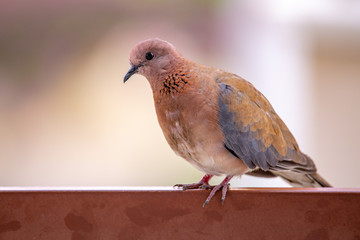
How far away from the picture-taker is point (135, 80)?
4012 millimetres

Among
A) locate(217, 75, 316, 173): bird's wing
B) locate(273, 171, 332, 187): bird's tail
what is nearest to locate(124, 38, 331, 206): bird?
Result: locate(217, 75, 316, 173): bird's wing

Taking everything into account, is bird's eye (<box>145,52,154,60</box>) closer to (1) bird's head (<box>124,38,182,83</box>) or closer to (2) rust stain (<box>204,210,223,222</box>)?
(1) bird's head (<box>124,38,182,83</box>)

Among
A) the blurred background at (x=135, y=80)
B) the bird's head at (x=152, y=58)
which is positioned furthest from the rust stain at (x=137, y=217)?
the blurred background at (x=135, y=80)

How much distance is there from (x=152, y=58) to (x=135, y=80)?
2.12m

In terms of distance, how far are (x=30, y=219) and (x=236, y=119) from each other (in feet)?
2.70

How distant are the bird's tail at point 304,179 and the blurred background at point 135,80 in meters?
1.90

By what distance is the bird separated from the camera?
69.7 inches

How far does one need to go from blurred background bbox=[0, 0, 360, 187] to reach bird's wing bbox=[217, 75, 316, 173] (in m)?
2.03

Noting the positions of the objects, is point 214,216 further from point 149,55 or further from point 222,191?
point 149,55

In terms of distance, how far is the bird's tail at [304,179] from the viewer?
6.89ft

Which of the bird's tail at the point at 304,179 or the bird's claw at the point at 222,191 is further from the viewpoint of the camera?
the bird's tail at the point at 304,179

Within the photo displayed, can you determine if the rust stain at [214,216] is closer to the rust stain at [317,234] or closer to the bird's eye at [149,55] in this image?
the rust stain at [317,234]

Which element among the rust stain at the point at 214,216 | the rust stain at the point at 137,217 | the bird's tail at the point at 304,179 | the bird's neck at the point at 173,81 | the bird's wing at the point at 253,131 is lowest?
the bird's tail at the point at 304,179

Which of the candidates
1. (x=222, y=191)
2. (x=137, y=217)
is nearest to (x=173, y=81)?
(x=222, y=191)
